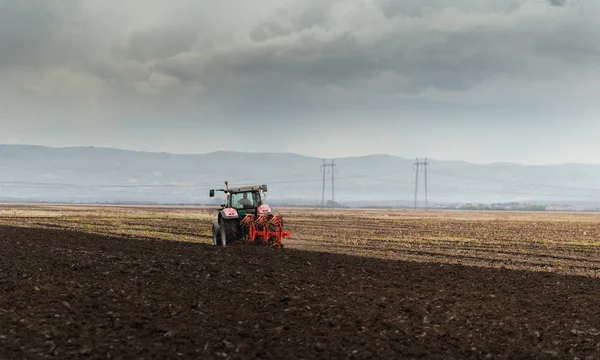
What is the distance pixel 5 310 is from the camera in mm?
13109

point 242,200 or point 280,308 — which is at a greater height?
point 242,200

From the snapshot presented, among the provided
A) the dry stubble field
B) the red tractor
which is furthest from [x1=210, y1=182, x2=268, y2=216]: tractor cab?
the dry stubble field

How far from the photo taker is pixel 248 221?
27266 millimetres

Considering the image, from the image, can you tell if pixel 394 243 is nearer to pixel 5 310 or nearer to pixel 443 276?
pixel 443 276

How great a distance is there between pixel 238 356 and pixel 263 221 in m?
16.1

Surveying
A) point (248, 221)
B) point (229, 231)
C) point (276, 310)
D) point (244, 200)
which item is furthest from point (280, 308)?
point (244, 200)

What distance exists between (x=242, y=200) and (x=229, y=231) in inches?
70.6

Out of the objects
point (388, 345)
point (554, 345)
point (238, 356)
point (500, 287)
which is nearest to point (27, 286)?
point (238, 356)

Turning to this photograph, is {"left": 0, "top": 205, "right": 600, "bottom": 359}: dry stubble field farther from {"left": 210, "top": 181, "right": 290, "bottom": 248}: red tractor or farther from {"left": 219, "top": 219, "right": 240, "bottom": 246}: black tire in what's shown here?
{"left": 219, "top": 219, "right": 240, "bottom": 246}: black tire

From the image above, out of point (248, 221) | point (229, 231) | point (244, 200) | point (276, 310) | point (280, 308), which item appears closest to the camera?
point (276, 310)

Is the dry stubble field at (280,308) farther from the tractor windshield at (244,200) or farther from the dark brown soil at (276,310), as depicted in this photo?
the tractor windshield at (244,200)

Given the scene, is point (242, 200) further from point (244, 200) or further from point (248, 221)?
point (248, 221)

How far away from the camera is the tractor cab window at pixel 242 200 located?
28531 millimetres

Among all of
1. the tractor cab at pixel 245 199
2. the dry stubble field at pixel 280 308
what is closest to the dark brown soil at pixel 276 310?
the dry stubble field at pixel 280 308
